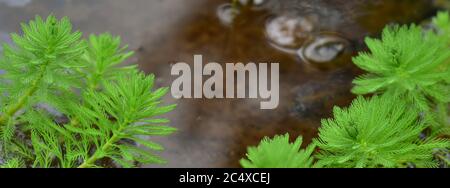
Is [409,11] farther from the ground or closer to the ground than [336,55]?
farther from the ground

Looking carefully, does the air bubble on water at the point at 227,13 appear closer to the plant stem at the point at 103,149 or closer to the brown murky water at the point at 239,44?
the brown murky water at the point at 239,44

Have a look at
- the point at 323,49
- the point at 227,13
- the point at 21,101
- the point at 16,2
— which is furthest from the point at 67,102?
the point at 323,49

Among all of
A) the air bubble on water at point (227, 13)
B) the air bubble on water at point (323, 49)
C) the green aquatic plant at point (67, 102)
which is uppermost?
the air bubble on water at point (227, 13)

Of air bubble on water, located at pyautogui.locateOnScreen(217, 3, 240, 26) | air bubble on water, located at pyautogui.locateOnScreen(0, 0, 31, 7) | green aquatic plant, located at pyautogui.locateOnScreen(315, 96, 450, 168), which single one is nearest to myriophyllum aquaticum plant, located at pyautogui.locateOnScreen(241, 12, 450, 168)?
green aquatic plant, located at pyautogui.locateOnScreen(315, 96, 450, 168)

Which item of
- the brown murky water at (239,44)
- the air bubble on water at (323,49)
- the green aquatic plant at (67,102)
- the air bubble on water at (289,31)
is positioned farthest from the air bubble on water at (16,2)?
the air bubble on water at (323,49)

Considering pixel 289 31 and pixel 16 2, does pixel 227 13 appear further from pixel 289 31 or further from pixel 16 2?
pixel 16 2
